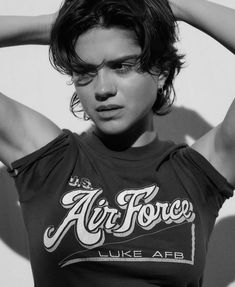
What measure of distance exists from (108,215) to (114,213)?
0.01 metres

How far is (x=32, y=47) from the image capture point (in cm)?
171

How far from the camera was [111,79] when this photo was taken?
1.12 metres

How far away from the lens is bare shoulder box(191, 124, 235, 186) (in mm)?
1264

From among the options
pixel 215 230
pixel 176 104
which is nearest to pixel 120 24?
pixel 176 104

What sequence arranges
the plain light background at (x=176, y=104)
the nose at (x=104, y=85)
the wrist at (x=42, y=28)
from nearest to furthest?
the nose at (x=104, y=85), the wrist at (x=42, y=28), the plain light background at (x=176, y=104)

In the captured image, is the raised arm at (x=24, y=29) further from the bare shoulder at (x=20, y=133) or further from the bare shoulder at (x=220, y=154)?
the bare shoulder at (x=220, y=154)

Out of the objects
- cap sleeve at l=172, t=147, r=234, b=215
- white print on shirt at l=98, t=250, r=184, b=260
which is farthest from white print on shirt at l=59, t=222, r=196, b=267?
cap sleeve at l=172, t=147, r=234, b=215

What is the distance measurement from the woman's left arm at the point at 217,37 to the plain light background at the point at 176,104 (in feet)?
1.45

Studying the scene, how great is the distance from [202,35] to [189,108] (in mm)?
225

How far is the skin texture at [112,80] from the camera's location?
1.12 metres

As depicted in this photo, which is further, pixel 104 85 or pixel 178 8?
pixel 178 8

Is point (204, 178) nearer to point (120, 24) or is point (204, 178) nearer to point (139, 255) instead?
point (139, 255)

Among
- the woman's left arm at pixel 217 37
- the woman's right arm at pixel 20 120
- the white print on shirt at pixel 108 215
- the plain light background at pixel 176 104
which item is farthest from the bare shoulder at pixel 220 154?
the plain light background at pixel 176 104

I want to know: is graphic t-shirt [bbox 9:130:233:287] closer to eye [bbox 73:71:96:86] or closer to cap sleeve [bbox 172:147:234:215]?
cap sleeve [bbox 172:147:234:215]
